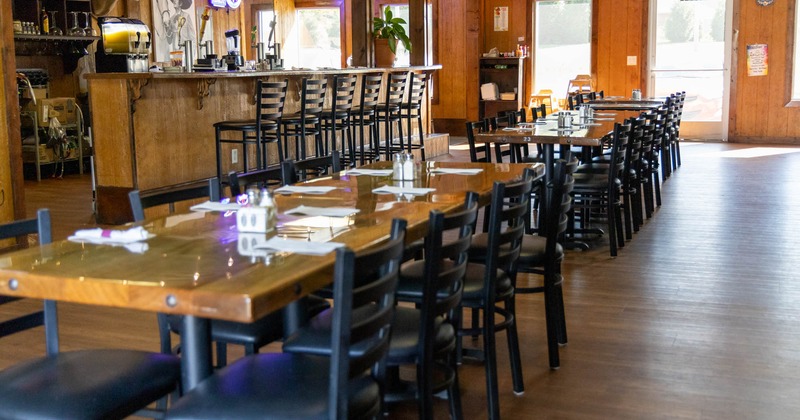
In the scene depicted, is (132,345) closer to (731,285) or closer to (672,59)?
(731,285)

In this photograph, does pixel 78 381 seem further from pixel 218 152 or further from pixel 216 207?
pixel 218 152

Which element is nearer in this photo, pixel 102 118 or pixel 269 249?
pixel 269 249

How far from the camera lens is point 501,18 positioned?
47.3 ft

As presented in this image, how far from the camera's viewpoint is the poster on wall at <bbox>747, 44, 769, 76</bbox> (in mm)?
13016

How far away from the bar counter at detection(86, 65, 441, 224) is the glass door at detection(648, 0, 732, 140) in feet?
25.6

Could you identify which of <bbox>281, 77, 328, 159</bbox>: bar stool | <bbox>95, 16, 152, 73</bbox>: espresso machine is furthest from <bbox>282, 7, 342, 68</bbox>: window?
<bbox>95, 16, 152, 73</bbox>: espresso machine

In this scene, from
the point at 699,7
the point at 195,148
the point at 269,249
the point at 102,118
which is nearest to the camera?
the point at 269,249

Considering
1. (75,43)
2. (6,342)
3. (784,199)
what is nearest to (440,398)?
(6,342)

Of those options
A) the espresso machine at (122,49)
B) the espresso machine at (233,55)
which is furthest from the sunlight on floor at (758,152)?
A: the espresso machine at (122,49)

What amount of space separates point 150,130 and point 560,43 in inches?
343

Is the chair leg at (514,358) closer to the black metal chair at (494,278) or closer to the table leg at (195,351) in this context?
the black metal chair at (494,278)

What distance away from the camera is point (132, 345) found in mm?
4141

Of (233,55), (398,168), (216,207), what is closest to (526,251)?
(398,168)

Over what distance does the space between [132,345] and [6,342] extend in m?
0.62
